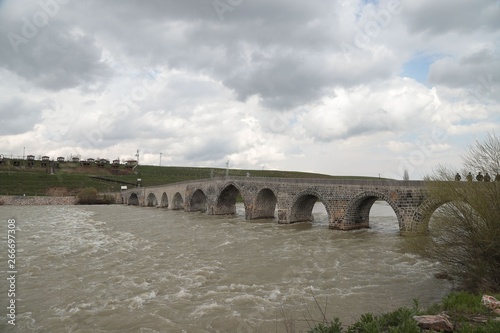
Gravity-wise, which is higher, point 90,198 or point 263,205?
point 263,205

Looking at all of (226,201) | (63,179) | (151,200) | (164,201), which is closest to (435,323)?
(226,201)

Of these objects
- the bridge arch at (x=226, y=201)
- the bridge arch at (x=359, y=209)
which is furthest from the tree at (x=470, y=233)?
the bridge arch at (x=226, y=201)

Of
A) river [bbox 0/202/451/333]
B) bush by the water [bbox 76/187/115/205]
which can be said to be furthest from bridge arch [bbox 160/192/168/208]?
river [bbox 0/202/451/333]

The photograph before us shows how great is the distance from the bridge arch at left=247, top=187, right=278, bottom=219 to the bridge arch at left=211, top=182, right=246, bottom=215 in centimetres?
596

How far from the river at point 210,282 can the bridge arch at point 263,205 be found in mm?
11914

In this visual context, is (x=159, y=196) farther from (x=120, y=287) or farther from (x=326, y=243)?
Result: (x=120, y=287)

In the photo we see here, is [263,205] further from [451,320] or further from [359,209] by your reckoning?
[451,320]

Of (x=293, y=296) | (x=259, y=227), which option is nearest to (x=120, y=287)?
(x=293, y=296)

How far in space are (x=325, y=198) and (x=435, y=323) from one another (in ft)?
68.6

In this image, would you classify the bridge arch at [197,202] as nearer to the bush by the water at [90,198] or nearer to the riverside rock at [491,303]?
the bush by the water at [90,198]

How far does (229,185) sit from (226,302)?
29.3 m

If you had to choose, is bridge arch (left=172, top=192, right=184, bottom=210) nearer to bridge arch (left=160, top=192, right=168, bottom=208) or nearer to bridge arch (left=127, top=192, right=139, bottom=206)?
bridge arch (left=160, top=192, right=168, bottom=208)

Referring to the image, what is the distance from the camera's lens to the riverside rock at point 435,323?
6070 mm

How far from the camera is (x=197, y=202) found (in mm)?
51531
